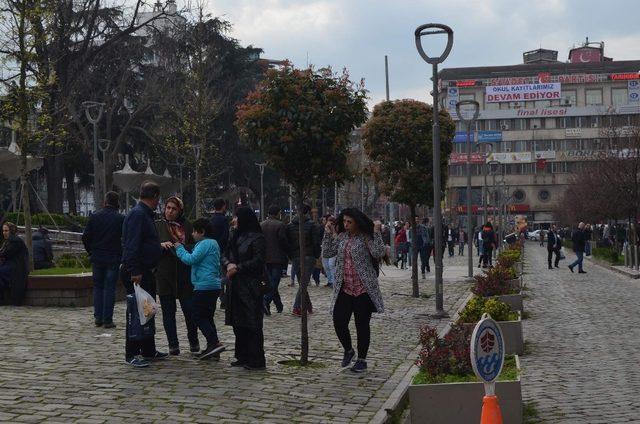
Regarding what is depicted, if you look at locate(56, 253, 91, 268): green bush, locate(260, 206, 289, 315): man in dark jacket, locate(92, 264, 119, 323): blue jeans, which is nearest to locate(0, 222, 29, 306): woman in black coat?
locate(92, 264, 119, 323): blue jeans

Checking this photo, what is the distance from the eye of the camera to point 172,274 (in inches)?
437

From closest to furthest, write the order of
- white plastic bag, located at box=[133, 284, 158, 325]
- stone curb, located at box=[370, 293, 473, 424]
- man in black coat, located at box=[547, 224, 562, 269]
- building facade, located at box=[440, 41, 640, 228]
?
1. stone curb, located at box=[370, 293, 473, 424]
2. white plastic bag, located at box=[133, 284, 158, 325]
3. man in black coat, located at box=[547, 224, 562, 269]
4. building facade, located at box=[440, 41, 640, 228]

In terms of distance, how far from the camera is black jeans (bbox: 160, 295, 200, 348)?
11.1m

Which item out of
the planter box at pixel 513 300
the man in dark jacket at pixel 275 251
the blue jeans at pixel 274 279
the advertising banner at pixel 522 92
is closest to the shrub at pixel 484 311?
the planter box at pixel 513 300

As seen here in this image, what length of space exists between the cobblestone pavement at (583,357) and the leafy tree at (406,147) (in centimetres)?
341

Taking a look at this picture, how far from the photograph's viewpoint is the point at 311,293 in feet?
→ 74.9

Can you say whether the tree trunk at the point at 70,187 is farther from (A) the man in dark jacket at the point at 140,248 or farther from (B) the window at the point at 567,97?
→ (B) the window at the point at 567,97

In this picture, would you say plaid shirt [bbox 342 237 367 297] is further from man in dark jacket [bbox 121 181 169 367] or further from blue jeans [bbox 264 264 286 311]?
blue jeans [bbox 264 264 286 311]

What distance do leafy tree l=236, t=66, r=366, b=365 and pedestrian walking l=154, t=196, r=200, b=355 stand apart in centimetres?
122

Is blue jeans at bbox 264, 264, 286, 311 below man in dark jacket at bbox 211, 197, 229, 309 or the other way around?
below

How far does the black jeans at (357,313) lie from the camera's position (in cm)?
1043

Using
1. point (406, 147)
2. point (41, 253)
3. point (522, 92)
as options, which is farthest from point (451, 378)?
point (522, 92)

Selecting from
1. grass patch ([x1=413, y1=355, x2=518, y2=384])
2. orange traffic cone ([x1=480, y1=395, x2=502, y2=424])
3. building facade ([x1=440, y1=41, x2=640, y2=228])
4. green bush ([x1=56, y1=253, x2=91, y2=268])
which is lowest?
grass patch ([x1=413, y1=355, x2=518, y2=384])

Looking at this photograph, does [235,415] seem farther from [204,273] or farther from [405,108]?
[405,108]
